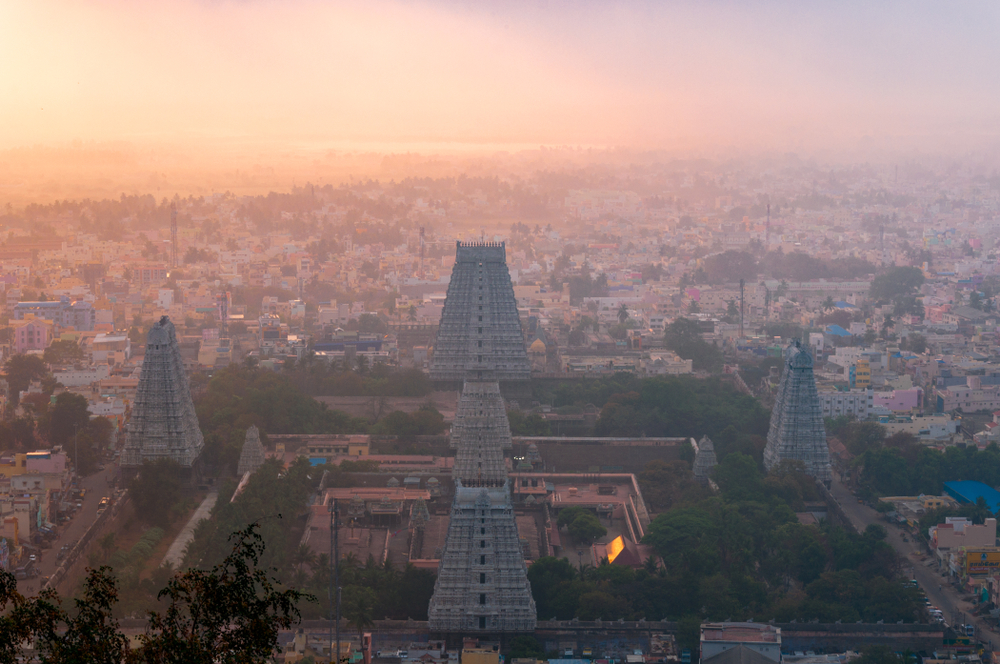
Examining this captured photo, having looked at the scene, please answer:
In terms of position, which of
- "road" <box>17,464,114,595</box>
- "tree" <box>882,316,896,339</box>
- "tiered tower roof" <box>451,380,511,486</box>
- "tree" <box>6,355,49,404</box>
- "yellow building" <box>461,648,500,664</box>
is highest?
"tiered tower roof" <box>451,380,511,486</box>

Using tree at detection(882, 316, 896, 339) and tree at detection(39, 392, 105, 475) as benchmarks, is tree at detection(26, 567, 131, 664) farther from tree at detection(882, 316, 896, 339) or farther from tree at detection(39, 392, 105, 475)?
tree at detection(882, 316, 896, 339)

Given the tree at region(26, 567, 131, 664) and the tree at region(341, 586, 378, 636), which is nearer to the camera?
the tree at region(26, 567, 131, 664)

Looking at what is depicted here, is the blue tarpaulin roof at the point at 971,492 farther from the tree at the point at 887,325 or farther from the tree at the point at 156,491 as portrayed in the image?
the tree at the point at 887,325

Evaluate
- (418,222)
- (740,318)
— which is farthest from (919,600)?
(418,222)

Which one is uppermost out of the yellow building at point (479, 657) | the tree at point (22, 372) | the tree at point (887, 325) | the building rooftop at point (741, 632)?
the building rooftop at point (741, 632)

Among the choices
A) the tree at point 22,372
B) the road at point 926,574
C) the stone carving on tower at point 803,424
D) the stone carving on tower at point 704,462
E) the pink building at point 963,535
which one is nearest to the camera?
the road at point 926,574

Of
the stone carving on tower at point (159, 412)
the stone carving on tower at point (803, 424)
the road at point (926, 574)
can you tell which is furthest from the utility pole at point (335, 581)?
the stone carving on tower at point (803, 424)

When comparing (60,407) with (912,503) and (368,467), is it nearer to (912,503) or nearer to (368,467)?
(368,467)

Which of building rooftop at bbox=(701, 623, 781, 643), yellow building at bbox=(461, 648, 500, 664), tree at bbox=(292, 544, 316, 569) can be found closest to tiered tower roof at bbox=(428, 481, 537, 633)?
yellow building at bbox=(461, 648, 500, 664)
